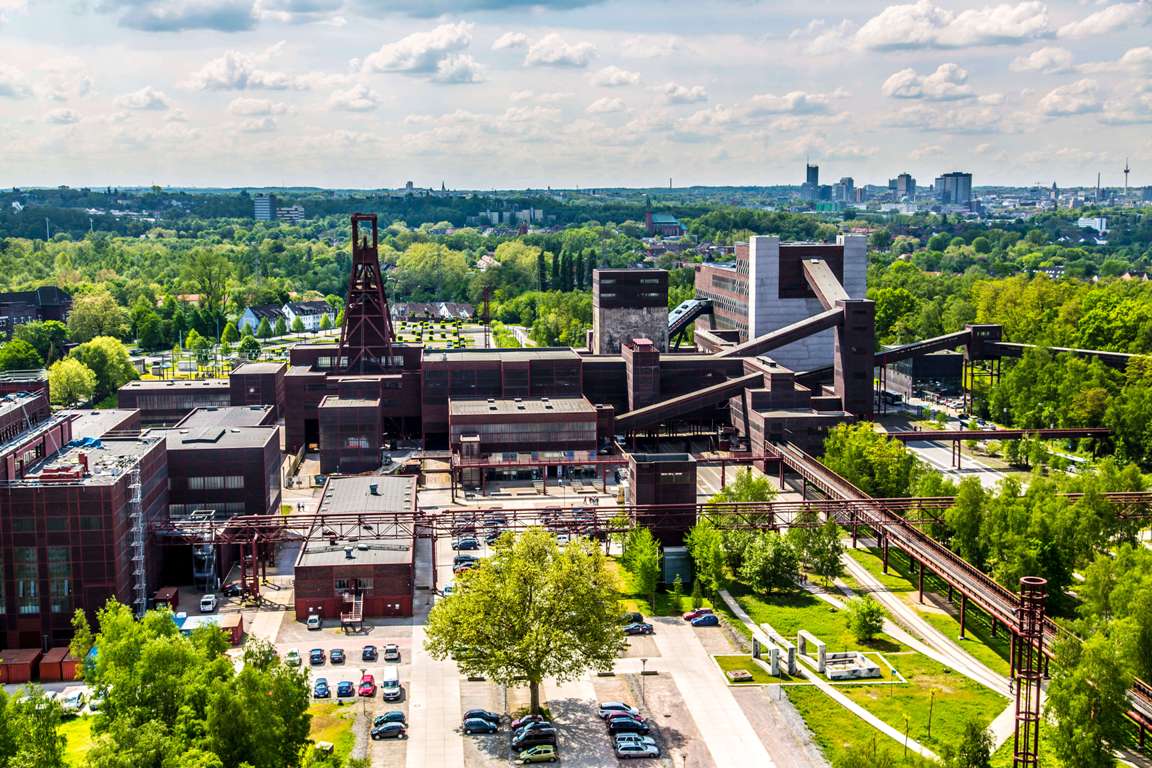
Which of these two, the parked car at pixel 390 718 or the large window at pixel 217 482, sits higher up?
the large window at pixel 217 482

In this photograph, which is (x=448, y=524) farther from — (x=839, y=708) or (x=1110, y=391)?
(x=1110, y=391)

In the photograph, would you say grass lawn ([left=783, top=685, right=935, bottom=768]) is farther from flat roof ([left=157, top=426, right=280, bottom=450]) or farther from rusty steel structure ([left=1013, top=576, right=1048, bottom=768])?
flat roof ([left=157, top=426, right=280, bottom=450])

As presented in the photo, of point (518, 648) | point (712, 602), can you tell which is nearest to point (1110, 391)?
point (712, 602)

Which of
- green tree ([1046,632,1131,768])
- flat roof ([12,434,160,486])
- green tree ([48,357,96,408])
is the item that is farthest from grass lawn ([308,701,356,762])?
green tree ([48,357,96,408])

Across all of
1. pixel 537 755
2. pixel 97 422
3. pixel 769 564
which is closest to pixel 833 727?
pixel 537 755

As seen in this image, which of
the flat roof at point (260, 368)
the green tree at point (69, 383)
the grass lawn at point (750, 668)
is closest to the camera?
the grass lawn at point (750, 668)

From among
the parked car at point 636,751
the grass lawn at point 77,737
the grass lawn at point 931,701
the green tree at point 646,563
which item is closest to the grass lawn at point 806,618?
the grass lawn at point 931,701

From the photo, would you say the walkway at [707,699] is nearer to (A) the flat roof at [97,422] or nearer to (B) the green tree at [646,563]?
(B) the green tree at [646,563]
